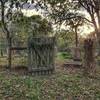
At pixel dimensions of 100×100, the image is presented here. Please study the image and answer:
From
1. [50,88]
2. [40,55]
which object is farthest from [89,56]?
[50,88]

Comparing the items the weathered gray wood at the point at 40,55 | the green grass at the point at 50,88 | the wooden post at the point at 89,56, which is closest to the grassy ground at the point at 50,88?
the green grass at the point at 50,88

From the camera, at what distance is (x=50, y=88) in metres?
8.84

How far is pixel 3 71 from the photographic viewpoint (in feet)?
38.7

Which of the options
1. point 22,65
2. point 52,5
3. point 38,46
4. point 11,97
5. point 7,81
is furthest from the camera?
point 52,5

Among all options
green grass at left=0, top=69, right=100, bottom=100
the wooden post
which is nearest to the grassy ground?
green grass at left=0, top=69, right=100, bottom=100

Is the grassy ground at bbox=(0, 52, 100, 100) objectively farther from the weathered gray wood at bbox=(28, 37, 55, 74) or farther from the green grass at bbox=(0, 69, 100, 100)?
the weathered gray wood at bbox=(28, 37, 55, 74)

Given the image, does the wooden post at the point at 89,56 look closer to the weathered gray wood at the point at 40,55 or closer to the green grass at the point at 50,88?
the green grass at the point at 50,88

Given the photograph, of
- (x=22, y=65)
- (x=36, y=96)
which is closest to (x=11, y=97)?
(x=36, y=96)

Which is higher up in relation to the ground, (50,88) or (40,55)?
(40,55)

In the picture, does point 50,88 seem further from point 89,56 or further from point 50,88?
point 89,56

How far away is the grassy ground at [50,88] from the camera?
795 centimetres

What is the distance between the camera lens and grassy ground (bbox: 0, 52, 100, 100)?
7.95 meters

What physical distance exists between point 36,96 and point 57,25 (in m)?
7.93

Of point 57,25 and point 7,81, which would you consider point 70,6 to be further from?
point 7,81
